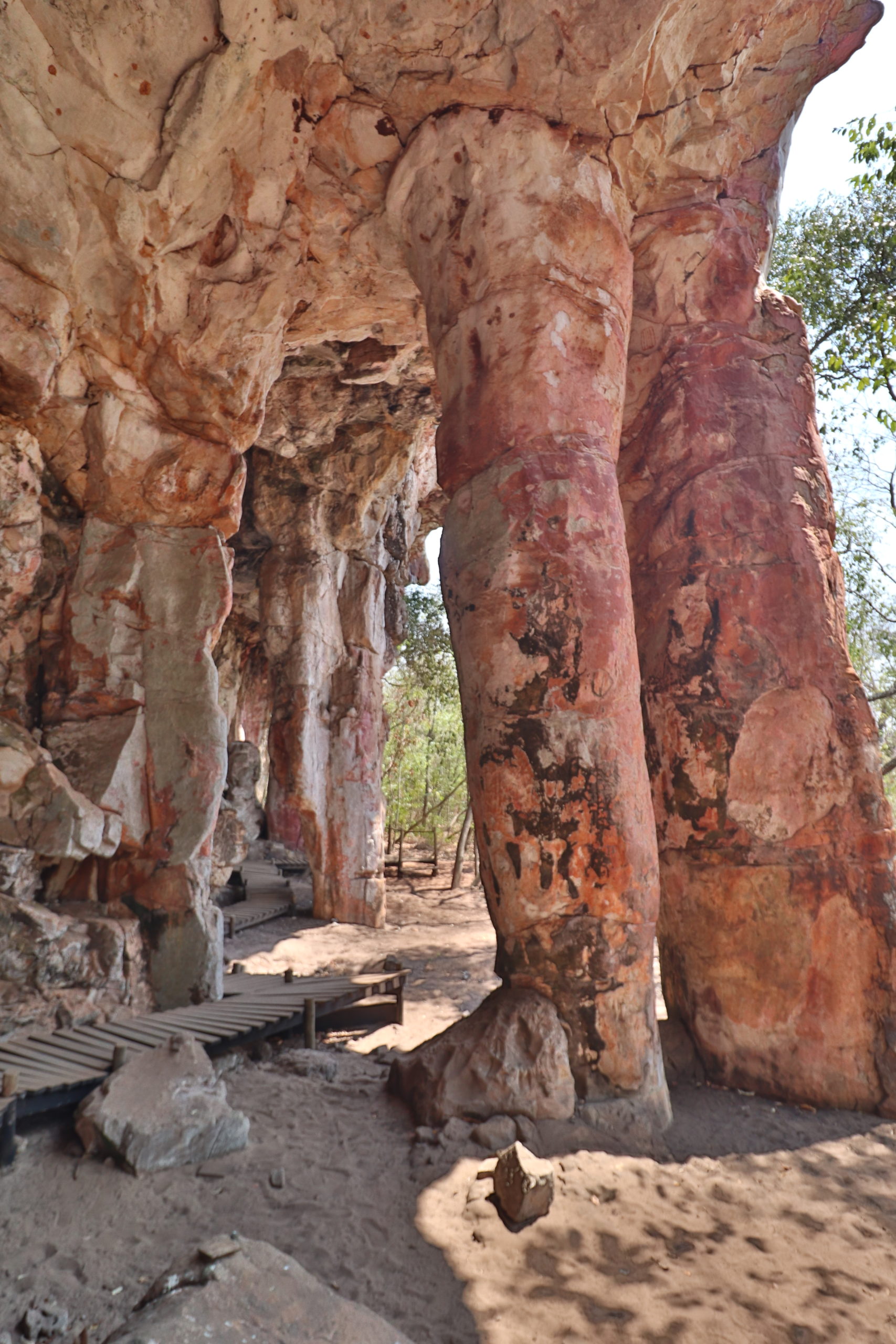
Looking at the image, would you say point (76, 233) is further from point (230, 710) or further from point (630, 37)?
point (230, 710)

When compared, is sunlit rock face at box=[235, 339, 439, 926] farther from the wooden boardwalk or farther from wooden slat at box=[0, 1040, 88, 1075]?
wooden slat at box=[0, 1040, 88, 1075]

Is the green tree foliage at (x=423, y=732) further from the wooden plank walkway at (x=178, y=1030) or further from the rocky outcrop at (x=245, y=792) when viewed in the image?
the wooden plank walkway at (x=178, y=1030)

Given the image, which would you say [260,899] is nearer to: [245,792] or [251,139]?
[245,792]

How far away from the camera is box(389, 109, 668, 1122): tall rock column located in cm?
381

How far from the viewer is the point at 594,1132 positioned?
3457 millimetres

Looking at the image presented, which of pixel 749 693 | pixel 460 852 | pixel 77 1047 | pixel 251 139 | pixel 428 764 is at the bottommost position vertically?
pixel 77 1047

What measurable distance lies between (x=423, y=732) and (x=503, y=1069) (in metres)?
14.9

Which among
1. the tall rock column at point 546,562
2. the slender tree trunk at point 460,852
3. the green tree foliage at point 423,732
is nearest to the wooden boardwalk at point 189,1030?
the tall rock column at point 546,562

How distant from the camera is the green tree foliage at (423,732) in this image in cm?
1719

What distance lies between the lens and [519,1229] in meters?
2.87

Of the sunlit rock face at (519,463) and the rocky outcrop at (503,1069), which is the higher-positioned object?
the sunlit rock face at (519,463)

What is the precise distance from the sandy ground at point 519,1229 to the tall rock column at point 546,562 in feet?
1.86

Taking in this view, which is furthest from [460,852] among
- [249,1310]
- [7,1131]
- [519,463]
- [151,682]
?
[249,1310]

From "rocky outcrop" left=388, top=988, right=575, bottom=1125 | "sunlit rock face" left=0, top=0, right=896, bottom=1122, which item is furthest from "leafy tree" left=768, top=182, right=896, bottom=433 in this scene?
"rocky outcrop" left=388, top=988, right=575, bottom=1125
